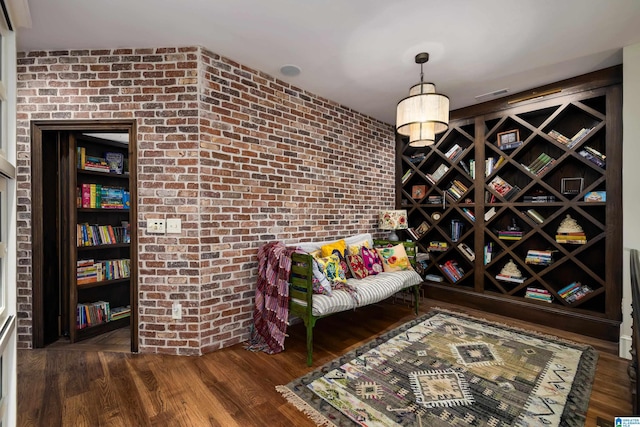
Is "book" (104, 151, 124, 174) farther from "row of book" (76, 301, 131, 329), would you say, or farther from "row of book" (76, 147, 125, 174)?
"row of book" (76, 301, 131, 329)

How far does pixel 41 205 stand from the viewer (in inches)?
94.6

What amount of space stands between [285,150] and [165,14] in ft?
4.63

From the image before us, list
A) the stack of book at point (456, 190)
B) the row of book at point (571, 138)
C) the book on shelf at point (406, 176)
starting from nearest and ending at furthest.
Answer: the row of book at point (571, 138) → the stack of book at point (456, 190) → the book on shelf at point (406, 176)

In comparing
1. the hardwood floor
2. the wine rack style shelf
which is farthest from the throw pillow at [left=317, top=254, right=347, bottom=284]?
the wine rack style shelf

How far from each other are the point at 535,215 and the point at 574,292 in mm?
853

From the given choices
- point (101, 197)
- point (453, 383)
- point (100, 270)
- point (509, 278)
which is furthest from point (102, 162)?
point (509, 278)

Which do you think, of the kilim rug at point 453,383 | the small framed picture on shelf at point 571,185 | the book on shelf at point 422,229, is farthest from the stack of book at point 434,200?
the kilim rug at point 453,383

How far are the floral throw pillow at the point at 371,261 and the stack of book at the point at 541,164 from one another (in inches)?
77.8

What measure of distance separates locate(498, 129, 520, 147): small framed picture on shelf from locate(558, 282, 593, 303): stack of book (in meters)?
1.66

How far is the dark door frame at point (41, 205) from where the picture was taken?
2.36m

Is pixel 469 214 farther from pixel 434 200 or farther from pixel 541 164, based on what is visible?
pixel 541 164

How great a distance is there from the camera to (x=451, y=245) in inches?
149

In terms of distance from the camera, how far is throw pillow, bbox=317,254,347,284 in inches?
104

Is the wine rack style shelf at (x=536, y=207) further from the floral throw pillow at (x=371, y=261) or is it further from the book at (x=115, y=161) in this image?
the book at (x=115, y=161)
